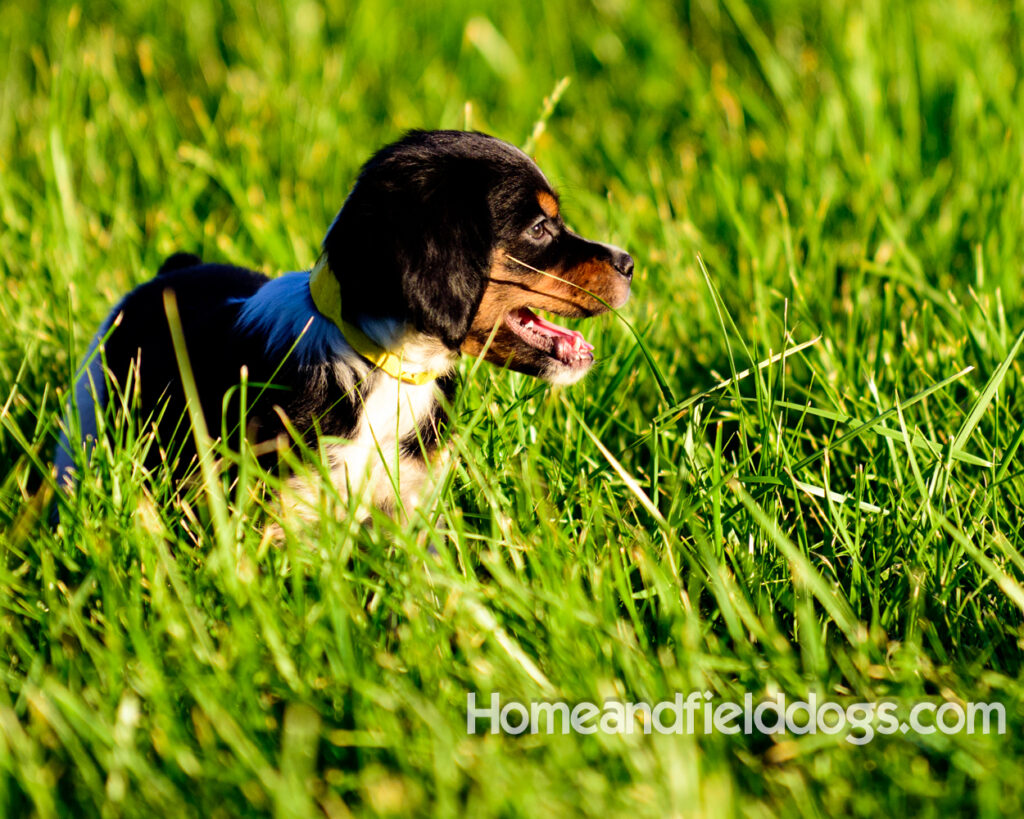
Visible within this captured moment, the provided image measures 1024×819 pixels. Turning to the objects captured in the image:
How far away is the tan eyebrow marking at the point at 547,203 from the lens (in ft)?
9.83

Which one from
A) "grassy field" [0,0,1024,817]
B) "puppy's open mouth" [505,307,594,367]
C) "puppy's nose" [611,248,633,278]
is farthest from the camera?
"puppy's nose" [611,248,633,278]

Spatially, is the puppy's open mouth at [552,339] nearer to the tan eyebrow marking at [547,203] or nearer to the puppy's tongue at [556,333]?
the puppy's tongue at [556,333]

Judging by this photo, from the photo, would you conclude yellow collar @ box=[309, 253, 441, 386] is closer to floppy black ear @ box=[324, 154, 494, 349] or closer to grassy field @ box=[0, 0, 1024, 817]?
floppy black ear @ box=[324, 154, 494, 349]

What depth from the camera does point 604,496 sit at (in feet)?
9.51

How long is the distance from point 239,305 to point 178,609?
117 cm

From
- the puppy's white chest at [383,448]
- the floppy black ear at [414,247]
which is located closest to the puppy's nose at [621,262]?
the floppy black ear at [414,247]

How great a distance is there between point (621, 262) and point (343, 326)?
88cm

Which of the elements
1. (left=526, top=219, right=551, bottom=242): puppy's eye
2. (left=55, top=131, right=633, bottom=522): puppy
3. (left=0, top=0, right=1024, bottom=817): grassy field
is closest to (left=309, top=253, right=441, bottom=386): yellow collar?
(left=55, top=131, right=633, bottom=522): puppy

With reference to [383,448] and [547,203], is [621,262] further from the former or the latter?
[383,448]

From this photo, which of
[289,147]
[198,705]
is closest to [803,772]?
[198,705]

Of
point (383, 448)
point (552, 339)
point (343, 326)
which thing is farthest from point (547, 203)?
point (383, 448)

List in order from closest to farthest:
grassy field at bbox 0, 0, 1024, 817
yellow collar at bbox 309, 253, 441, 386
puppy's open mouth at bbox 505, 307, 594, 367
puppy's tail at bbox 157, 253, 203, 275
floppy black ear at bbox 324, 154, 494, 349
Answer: grassy field at bbox 0, 0, 1024, 817 < floppy black ear at bbox 324, 154, 494, 349 < yellow collar at bbox 309, 253, 441, 386 < puppy's open mouth at bbox 505, 307, 594, 367 < puppy's tail at bbox 157, 253, 203, 275

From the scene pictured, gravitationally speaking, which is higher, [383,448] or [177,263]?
[177,263]

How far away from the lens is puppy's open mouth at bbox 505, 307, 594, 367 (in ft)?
9.69
